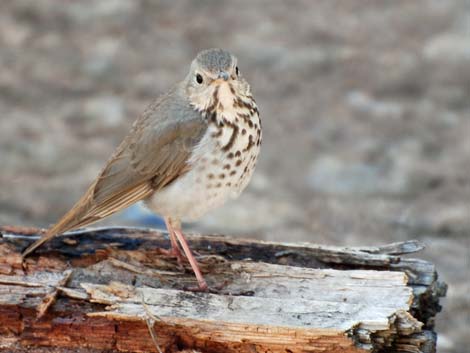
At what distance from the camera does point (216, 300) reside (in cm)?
430

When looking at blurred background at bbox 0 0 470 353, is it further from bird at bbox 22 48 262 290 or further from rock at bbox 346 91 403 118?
bird at bbox 22 48 262 290

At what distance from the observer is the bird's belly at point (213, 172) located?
14.4ft

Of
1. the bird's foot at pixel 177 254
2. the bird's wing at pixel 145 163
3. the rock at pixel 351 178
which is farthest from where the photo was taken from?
the rock at pixel 351 178

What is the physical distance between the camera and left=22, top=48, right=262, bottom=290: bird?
14.4ft

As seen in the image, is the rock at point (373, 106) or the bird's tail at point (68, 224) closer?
the bird's tail at point (68, 224)

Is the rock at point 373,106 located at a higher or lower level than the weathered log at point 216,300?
higher

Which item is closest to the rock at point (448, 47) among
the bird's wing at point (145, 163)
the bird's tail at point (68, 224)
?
the bird's wing at point (145, 163)

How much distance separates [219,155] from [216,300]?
2.21 feet

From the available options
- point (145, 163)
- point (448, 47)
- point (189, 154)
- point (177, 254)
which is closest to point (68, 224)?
point (145, 163)

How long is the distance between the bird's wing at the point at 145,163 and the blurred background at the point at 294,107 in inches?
85.3

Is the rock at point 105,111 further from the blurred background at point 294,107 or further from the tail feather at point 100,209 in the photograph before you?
the tail feather at point 100,209

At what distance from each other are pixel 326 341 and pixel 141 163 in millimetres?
1260

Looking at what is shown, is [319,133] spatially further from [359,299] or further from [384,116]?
[359,299]

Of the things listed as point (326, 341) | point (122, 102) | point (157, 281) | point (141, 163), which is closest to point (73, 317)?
point (157, 281)
